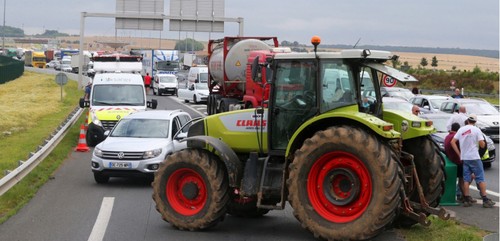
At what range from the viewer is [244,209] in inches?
496

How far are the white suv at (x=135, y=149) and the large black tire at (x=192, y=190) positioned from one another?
13.8 feet

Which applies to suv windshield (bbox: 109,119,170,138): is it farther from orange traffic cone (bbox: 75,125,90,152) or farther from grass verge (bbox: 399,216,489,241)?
grass verge (bbox: 399,216,489,241)

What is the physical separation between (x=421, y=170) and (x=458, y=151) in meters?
4.49

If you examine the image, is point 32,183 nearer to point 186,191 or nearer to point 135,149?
point 135,149

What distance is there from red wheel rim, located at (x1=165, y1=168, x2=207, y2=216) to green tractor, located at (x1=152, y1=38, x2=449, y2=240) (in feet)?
0.05

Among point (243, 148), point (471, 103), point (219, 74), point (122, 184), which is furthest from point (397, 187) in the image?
point (471, 103)

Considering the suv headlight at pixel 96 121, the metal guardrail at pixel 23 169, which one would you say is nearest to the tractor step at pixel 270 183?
the metal guardrail at pixel 23 169

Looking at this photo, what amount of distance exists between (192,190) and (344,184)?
2463mm

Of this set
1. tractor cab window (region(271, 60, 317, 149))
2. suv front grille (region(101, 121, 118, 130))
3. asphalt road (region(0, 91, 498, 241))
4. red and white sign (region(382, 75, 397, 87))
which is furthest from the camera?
suv front grille (region(101, 121, 118, 130))

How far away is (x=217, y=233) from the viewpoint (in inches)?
454

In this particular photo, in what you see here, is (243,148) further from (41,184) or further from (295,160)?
(41,184)

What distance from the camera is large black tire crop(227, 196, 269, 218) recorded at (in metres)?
12.2

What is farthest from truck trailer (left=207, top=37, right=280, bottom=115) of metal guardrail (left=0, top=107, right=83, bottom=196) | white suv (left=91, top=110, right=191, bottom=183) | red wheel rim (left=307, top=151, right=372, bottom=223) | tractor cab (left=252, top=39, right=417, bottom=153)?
red wheel rim (left=307, top=151, right=372, bottom=223)

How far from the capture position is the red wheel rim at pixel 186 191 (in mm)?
11773
